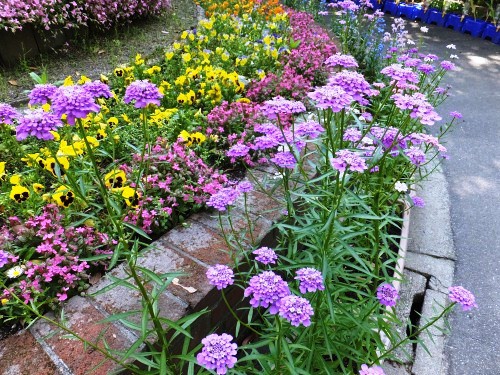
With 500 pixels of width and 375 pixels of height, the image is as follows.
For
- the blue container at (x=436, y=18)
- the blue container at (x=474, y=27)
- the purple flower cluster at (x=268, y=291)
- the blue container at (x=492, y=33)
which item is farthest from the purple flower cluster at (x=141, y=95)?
the blue container at (x=436, y=18)

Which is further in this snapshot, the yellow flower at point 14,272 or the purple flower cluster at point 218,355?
the yellow flower at point 14,272

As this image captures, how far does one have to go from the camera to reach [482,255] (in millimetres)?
2812

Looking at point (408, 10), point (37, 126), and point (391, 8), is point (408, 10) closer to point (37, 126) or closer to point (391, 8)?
point (391, 8)

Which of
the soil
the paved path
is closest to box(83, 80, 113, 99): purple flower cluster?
the paved path

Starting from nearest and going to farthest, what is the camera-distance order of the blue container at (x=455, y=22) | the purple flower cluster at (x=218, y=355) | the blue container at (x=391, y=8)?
the purple flower cluster at (x=218, y=355)
the blue container at (x=455, y=22)
the blue container at (x=391, y=8)

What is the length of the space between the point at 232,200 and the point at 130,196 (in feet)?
2.00

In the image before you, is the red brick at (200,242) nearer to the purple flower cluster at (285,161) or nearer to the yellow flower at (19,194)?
the purple flower cluster at (285,161)

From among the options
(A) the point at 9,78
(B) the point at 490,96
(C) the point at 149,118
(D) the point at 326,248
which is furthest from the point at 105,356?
(B) the point at 490,96

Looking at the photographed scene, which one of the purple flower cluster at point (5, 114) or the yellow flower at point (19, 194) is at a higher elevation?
the purple flower cluster at point (5, 114)

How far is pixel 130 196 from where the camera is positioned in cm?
189

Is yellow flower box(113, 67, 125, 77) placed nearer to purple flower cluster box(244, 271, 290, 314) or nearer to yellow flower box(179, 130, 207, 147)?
yellow flower box(179, 130, 207, 147)

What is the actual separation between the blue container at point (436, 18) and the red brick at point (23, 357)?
8953mm

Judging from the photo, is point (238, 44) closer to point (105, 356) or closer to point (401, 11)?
point (105, 356)

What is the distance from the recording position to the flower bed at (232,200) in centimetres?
124
